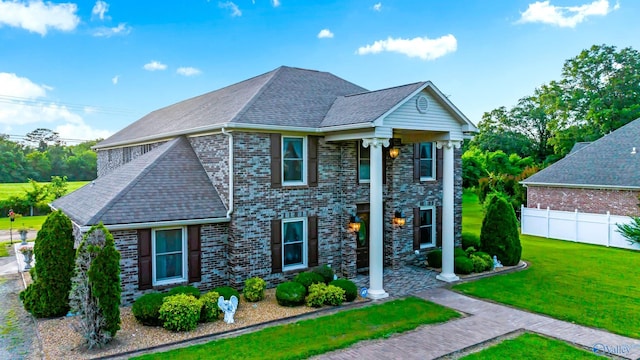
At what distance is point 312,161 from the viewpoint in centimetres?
1338

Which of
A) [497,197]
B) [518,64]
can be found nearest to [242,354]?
[497,197]

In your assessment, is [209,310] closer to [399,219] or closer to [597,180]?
[399,219]

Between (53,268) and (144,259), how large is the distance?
2021 millimetres

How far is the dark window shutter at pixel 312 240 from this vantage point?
528 inches

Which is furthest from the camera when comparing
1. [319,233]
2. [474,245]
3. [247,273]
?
[474,245]

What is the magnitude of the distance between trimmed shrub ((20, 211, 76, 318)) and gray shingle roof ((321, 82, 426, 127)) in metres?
7.68

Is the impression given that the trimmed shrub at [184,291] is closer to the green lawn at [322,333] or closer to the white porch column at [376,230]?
the green lawn at [322,333]

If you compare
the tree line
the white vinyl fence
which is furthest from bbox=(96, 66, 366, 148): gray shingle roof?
the tree line

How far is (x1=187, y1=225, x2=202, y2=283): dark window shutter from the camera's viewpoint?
1165cm

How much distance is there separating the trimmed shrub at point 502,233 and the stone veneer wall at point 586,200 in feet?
30.1

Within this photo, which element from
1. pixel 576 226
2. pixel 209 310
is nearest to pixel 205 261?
pixel 209 310

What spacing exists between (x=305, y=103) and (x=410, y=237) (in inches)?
250

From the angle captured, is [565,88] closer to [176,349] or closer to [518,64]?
[518,64]

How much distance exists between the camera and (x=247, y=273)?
40.0 feet
